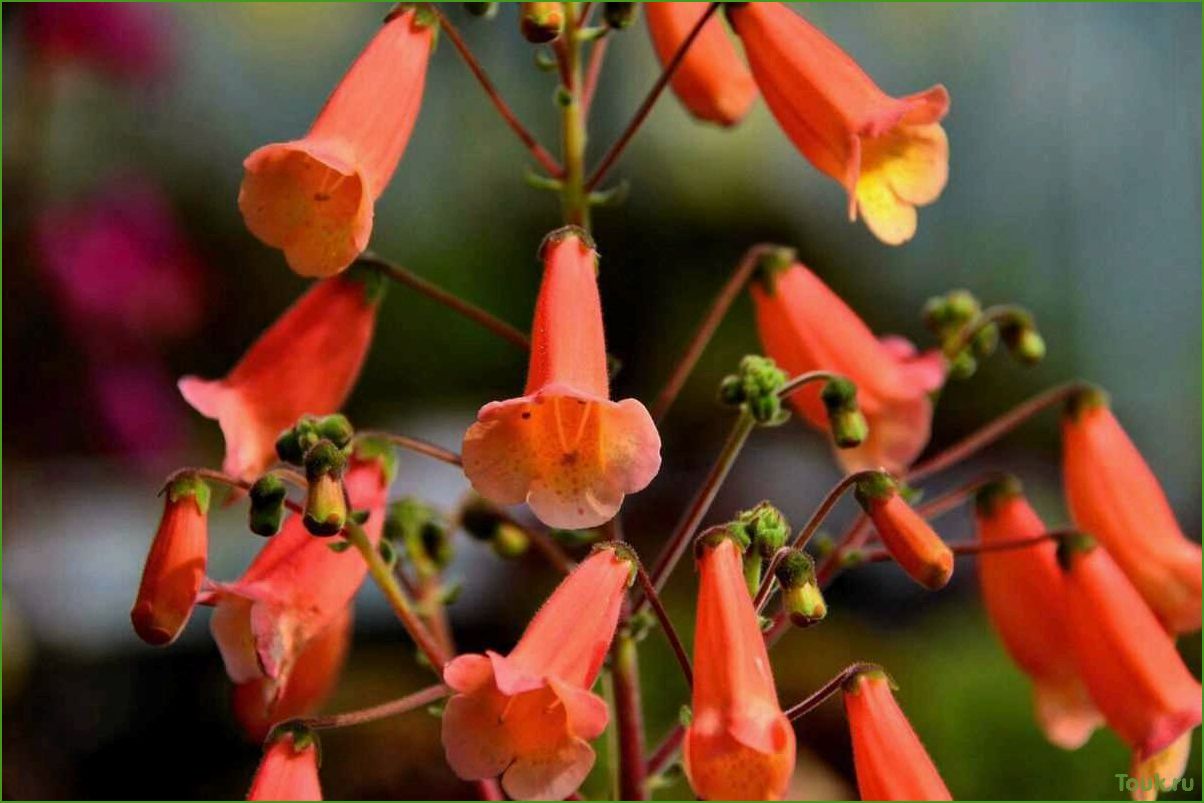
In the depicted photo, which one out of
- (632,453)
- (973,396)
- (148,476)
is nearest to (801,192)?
(973,396)

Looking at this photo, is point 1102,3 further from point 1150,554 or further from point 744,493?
point 1150,554

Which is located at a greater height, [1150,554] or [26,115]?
A: [1150,554]

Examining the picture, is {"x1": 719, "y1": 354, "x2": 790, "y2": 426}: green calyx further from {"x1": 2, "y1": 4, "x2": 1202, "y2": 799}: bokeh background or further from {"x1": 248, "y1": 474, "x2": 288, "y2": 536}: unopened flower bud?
{"x1": 2, "y1": 4, "x2": 1202, "y2": 799}: bokeh background

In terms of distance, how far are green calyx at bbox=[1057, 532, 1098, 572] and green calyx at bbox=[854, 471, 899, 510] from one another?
30cm

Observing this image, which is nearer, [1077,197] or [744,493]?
[744,493]

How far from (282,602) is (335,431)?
13 cm

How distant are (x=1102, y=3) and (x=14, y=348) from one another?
373 cm

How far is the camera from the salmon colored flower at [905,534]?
2.87 feet

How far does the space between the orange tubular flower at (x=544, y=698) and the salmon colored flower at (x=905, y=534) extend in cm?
16

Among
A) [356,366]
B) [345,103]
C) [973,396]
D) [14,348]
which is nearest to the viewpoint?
[345,103]

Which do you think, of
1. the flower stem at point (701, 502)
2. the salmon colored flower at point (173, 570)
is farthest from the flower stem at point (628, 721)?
the salmon colored flower at point (173, 570)

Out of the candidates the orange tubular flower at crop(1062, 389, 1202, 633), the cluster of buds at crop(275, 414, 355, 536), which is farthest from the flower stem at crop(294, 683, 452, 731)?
the orange tubular flower at crop(1062, 389, 1202, 633)

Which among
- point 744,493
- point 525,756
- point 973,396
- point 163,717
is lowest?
point 163,717

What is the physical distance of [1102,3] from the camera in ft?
16.4
